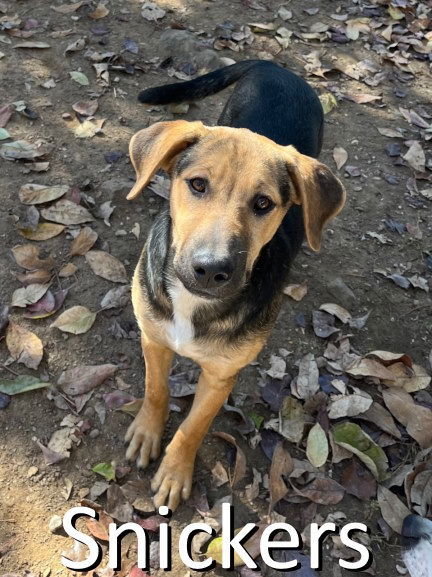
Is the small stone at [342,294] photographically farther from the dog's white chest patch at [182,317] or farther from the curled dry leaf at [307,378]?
the dog's white chest patch at [182,317]

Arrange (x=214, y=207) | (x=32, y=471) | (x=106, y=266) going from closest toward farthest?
(x=214, y=207) < (x=32, y=471) < (x=106, y=266)

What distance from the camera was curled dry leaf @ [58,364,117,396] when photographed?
342 centimetres

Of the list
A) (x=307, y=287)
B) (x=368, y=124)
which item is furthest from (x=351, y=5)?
(x=307, y=287)

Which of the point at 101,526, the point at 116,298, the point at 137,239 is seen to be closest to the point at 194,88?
the point at 137,239

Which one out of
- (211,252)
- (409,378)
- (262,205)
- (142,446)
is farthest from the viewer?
(409,378)

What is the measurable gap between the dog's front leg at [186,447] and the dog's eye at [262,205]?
2.96ft

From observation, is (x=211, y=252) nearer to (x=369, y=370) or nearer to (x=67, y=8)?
(x=369, y=370)

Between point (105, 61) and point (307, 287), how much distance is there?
2995mm

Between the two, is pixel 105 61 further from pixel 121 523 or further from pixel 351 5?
pixel 121 523

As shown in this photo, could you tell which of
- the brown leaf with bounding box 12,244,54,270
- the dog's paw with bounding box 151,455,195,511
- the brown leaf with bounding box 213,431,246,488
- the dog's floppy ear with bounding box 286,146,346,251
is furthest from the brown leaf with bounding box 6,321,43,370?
the dog's floppy ear with bounding box 286,146,346,251

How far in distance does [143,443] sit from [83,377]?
1.89 ft

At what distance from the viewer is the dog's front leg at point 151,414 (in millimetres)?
3115

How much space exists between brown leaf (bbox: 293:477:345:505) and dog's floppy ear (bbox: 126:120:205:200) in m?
1.93

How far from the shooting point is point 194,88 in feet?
13.4
